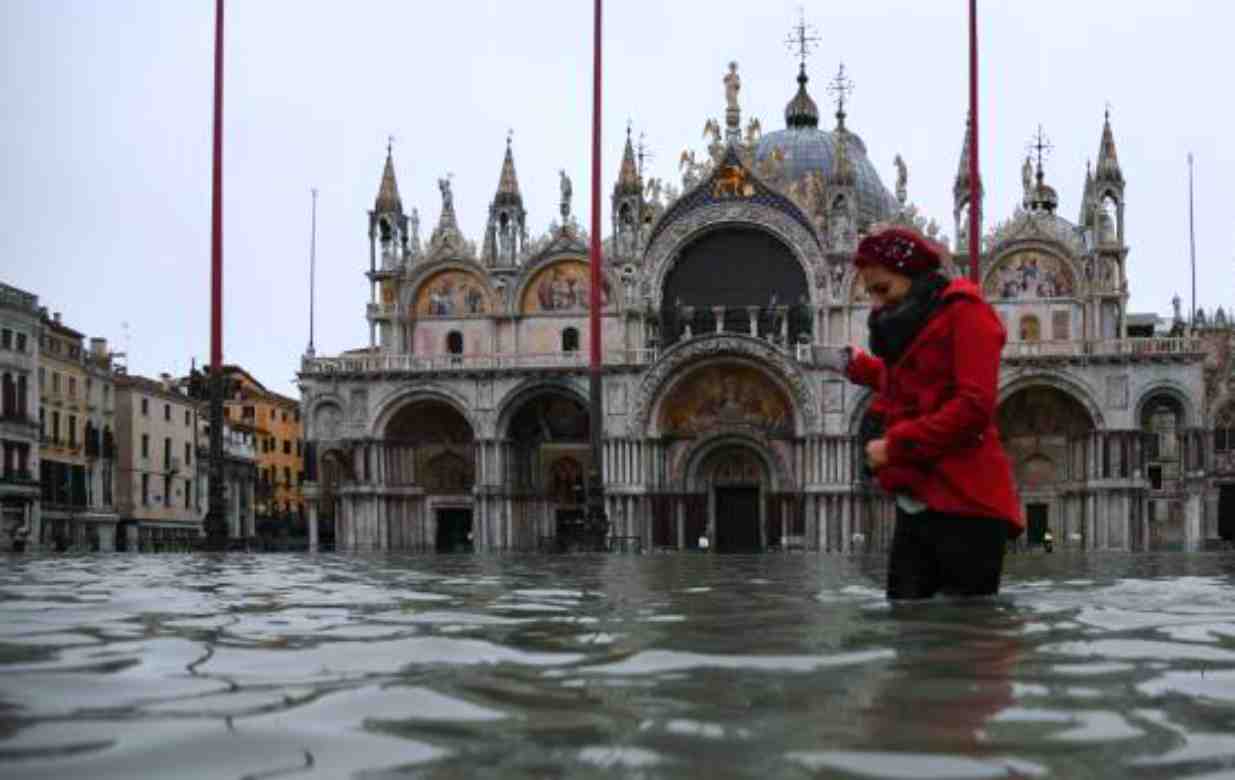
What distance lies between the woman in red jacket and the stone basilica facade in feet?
128

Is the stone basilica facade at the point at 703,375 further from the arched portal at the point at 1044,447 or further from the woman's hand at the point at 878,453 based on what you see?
the woman's hand at the point at 878,453

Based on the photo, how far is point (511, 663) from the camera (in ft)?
17.9

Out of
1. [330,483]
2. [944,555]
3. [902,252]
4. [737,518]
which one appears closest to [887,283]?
[902,252]

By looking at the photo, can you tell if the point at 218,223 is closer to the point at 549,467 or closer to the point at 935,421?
the point at 935,421

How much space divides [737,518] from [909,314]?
43.1 meters

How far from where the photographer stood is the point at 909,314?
7.91m

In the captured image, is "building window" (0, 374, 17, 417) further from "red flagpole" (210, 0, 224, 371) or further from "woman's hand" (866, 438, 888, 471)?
"woman's hand" (866, 438, 888, 471)

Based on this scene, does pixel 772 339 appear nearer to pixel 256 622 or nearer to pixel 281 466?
pixel 256 622

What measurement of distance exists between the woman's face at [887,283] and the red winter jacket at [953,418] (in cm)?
26

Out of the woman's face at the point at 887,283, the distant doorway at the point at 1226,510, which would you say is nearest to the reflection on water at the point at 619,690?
the woman's face at the point at 887,283

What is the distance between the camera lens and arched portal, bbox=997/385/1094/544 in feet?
161

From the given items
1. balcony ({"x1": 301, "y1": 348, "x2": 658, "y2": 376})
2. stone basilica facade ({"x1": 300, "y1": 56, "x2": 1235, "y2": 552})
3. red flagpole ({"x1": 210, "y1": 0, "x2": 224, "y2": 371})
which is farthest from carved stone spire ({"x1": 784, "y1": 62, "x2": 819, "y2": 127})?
red flagpole ({"x1": 210, "y1": 0, "x2": 224, "y2": 371})

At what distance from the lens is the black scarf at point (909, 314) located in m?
7.89

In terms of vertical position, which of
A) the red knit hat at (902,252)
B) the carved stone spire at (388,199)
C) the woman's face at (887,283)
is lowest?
the woman's face at (887,283)
